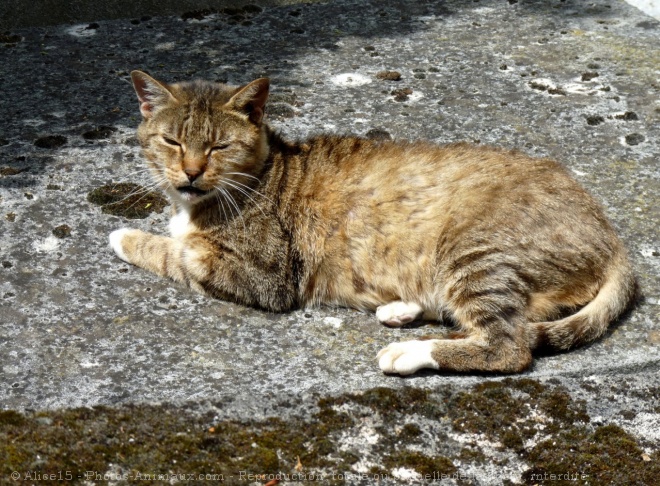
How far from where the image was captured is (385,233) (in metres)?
4.55

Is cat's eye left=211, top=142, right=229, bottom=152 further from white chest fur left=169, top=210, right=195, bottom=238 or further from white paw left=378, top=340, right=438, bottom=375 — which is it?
white paw left=378, top=340, right=438, bottom=375

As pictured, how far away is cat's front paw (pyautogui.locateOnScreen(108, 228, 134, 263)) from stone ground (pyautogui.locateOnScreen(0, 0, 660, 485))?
9 centimetres

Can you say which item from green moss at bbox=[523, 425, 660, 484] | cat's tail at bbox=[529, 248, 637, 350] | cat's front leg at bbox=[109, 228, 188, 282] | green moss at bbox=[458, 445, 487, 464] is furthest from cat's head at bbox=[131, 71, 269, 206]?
green moss at bbox=[523, 425, 660, 484]

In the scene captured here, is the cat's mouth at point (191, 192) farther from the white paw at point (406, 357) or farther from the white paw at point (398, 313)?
the white paw at point (406, 357)

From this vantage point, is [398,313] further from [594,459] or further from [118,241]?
[118,241]

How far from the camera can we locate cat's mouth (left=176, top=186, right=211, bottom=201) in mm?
→ 4672

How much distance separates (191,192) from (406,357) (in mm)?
1593

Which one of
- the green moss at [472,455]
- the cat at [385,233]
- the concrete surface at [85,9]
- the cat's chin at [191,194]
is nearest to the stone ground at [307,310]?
the green moss at [472,455]

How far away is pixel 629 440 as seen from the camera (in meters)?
3.60

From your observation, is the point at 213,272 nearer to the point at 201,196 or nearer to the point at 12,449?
the point at 201,196

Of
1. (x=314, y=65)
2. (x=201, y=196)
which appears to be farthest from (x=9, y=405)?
(x=314, y=65)

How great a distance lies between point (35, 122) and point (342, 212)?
237 cm

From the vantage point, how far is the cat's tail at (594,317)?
4055 mm

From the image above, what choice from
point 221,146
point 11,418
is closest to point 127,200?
point 221,146
